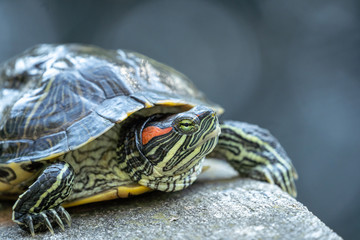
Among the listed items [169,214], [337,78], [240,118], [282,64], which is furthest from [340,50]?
[169,214]

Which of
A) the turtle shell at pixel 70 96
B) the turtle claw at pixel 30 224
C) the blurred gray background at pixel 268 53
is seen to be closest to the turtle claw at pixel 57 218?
the turtle claw at pixel 30 224

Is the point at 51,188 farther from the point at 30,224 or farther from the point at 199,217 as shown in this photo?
the point at 199,217

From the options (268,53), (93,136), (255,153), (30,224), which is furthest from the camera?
A: (268,53)

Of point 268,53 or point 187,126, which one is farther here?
point 268,53

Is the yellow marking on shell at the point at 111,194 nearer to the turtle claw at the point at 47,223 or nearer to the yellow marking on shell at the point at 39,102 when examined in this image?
the turtle claw at the point at 47,223

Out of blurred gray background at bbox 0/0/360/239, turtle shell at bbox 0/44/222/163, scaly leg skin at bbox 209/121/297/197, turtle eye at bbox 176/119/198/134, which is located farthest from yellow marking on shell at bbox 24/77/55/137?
blurred gray background at bbox 0/0/360/239

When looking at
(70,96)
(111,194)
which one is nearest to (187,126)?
(111,194)
